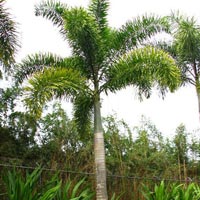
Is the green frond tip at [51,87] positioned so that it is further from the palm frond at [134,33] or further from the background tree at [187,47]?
the background tree at [187,47]

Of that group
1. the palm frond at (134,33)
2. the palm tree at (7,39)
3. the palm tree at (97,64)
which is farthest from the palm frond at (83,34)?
the palm tree at (7,39)

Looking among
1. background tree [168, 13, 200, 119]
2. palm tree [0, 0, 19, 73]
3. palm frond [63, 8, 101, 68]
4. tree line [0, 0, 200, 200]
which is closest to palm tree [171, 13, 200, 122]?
background tree [168, 13, 200, 119]

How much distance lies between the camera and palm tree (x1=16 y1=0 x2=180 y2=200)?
927cm

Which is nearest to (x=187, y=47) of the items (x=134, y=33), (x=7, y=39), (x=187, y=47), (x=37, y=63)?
(x=187, y=47)

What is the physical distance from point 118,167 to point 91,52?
809cm

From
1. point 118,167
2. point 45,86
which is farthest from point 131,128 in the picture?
point 45,86

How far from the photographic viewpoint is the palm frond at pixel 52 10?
10.5m

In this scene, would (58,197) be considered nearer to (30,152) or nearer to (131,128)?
(30,152)

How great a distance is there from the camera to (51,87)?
847 cm

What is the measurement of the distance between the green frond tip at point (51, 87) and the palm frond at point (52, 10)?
1.61 metres

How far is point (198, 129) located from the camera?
71.7 feet

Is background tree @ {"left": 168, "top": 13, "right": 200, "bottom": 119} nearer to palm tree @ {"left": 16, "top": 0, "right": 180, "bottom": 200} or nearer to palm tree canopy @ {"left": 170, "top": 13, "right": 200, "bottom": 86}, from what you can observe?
palm tree canopy @ {"left": 170, "top": 13, "right": 200, "bottom": 86}

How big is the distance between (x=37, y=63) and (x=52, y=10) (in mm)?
1391

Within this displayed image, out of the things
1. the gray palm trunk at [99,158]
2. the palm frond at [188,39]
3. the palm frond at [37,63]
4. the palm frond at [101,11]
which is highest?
the palm frond at [188,39]
